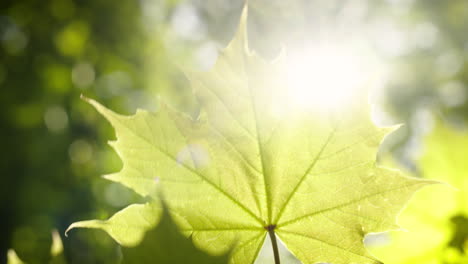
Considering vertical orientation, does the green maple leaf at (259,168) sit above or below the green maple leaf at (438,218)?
below

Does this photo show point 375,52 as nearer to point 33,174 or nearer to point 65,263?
point 33,174

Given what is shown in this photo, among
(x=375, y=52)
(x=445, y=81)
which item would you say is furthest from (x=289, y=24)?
(x=445, y=81)

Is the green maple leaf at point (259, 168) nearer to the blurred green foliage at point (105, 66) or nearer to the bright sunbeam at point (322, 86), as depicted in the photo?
the bright sunbeam at point (322, 86)

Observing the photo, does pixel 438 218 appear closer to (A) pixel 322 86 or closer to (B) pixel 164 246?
(A) pixel 322 86

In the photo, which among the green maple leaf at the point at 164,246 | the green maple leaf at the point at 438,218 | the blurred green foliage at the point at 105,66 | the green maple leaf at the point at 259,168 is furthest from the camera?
the blurred green foliage at the point at 105,66

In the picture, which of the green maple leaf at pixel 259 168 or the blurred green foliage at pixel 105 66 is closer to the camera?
the green maple leaf at pixel 259 168

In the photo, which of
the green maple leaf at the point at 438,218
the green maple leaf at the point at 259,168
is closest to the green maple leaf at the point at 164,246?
the green maple leaf at the point at 259,168
